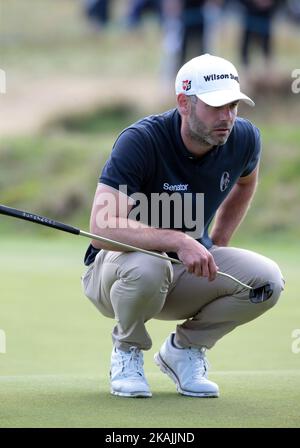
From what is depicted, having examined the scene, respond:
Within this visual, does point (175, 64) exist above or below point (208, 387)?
above

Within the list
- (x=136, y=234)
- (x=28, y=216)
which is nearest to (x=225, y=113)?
(x=136, y=234)

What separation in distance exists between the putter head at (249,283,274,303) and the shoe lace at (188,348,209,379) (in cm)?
38

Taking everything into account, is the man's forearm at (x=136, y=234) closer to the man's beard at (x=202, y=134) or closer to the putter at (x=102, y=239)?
the putter at (x=102, y=239)

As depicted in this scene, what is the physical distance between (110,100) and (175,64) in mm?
1263

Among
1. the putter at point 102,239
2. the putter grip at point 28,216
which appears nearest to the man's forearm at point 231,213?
the putter at point 102,239

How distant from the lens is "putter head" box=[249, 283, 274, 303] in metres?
5.01

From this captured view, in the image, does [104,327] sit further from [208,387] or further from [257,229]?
[257,229]

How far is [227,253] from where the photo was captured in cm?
521

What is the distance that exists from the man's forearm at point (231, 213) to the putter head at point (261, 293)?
57cm

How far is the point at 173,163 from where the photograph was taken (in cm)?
502

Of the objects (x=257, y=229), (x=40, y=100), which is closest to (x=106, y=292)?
(x=257, y=229)

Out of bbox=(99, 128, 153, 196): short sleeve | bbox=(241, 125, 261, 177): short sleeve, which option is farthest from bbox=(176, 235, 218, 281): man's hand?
bbox=(241, 125, 261, 177): short sleeve

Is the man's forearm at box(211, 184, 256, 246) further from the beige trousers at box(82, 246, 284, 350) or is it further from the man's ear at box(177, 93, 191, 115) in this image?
the man's ear at box(177, 93, 191, 115)

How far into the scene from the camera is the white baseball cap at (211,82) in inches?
191
